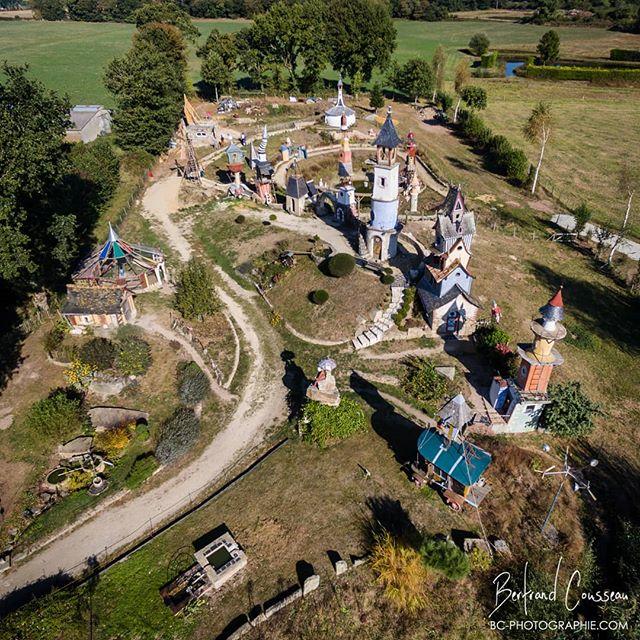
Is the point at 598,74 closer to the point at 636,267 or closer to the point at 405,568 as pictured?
the point at 636,267

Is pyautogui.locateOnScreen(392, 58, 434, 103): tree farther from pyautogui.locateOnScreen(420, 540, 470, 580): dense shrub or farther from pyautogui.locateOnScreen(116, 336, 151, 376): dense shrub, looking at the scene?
pyautogui.locateOnScreen(420, 540, 470, 580): dense shrub

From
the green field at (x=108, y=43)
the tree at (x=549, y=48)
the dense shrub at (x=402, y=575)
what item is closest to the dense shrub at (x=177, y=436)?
the dense shrub at (x=402, y=575)

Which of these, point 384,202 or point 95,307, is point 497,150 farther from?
point 95,307

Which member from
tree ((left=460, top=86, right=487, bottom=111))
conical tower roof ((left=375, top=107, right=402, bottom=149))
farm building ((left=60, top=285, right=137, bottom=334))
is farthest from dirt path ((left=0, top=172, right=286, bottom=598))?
tree ((left=460, top=86, right=487, bottom=111))

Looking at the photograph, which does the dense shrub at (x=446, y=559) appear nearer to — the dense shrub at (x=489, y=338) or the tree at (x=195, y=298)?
the dense shrub at (x=489, y=338)

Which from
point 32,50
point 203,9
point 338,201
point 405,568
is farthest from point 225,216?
point 203,9

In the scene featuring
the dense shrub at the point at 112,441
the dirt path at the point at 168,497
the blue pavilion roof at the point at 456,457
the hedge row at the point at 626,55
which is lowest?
the dirt path at the point at 168,497
